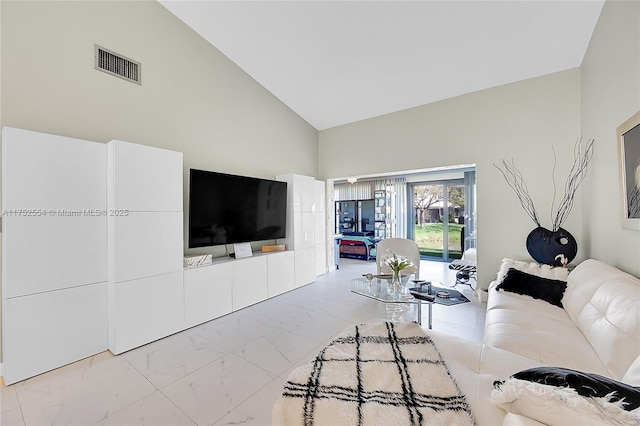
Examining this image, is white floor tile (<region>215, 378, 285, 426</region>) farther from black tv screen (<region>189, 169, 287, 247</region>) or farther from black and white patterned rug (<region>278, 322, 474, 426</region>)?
black tv screen (<region>189, 169, 287, 247</region>)

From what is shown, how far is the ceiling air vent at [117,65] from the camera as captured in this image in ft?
8.53

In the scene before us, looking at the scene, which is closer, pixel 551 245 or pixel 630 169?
pixel 630 169

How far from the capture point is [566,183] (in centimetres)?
315

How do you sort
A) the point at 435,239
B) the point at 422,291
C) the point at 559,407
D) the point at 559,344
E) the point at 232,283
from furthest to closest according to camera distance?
the point at 435,239 < the point at 232,283 < the point at 422,291 < the point at 559,344 < the point at 559,407

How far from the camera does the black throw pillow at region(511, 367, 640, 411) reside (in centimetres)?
77

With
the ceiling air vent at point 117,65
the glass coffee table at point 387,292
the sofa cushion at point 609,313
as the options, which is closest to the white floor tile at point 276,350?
the glass coffee table at point 387,292

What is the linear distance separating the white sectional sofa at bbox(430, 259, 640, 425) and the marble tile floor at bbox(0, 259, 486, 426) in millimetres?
842

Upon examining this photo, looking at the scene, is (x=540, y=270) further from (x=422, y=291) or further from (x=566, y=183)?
(x=422, y=291)

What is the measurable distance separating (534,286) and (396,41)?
308 centimetres

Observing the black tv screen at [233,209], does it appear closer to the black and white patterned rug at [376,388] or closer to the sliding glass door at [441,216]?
the black and white patterned rug at [376,388]

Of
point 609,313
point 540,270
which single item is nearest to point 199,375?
point 609,313

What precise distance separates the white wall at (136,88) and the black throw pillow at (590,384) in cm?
358

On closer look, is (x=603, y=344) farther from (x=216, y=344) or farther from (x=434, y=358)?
(x=216, y=344)

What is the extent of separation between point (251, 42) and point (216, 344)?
3.76 m
